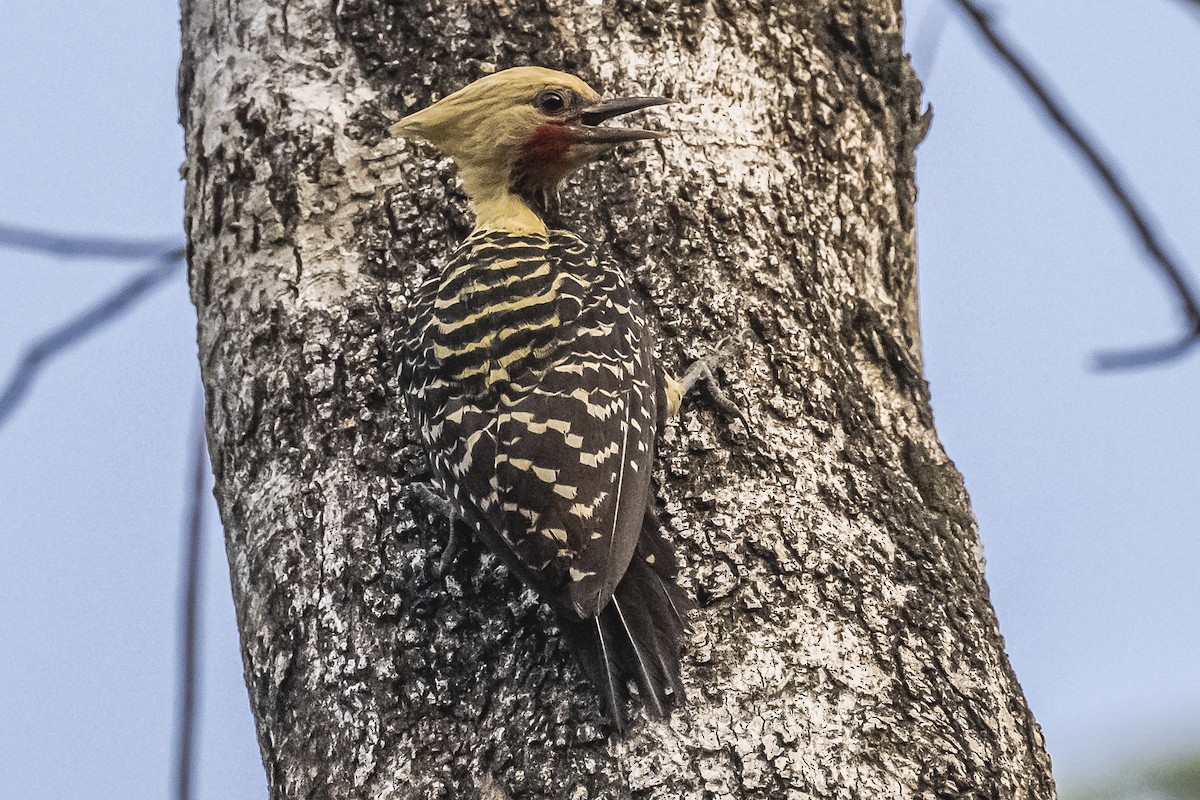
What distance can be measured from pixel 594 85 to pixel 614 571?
5.14ft

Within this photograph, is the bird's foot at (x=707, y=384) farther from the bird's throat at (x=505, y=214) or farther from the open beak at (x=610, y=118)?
the bird's throat at (x=505, y=214)

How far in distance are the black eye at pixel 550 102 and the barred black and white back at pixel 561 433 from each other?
1.28 feet

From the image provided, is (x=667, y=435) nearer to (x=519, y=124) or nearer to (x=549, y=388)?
(x=549, y=388)

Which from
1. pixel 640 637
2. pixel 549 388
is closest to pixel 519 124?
pixel 549 388

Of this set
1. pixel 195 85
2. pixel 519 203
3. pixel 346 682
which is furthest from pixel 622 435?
pixel 195 85

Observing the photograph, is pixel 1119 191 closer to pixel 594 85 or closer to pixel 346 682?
pixel 594 85

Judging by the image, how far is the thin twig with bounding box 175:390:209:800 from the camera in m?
3.79

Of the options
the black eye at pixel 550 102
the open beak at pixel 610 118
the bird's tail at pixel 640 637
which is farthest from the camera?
the black eye at pixel 550 102

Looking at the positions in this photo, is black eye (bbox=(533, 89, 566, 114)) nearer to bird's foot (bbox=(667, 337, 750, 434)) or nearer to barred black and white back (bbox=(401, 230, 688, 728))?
barred black and white back (bbox=(401, 230, 688, 728))

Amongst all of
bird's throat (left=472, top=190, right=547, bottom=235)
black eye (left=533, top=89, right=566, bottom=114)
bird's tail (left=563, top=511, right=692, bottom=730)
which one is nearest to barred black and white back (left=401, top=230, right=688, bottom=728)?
bird's tail (left=563, top=511, right=692, bottom=730)

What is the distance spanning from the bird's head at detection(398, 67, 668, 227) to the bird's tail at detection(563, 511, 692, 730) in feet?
3.95

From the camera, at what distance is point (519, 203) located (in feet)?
12.5

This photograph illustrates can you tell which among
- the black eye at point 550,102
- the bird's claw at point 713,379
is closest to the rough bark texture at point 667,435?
the bird's claw at point 713,379

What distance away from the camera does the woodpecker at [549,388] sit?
2703mm
